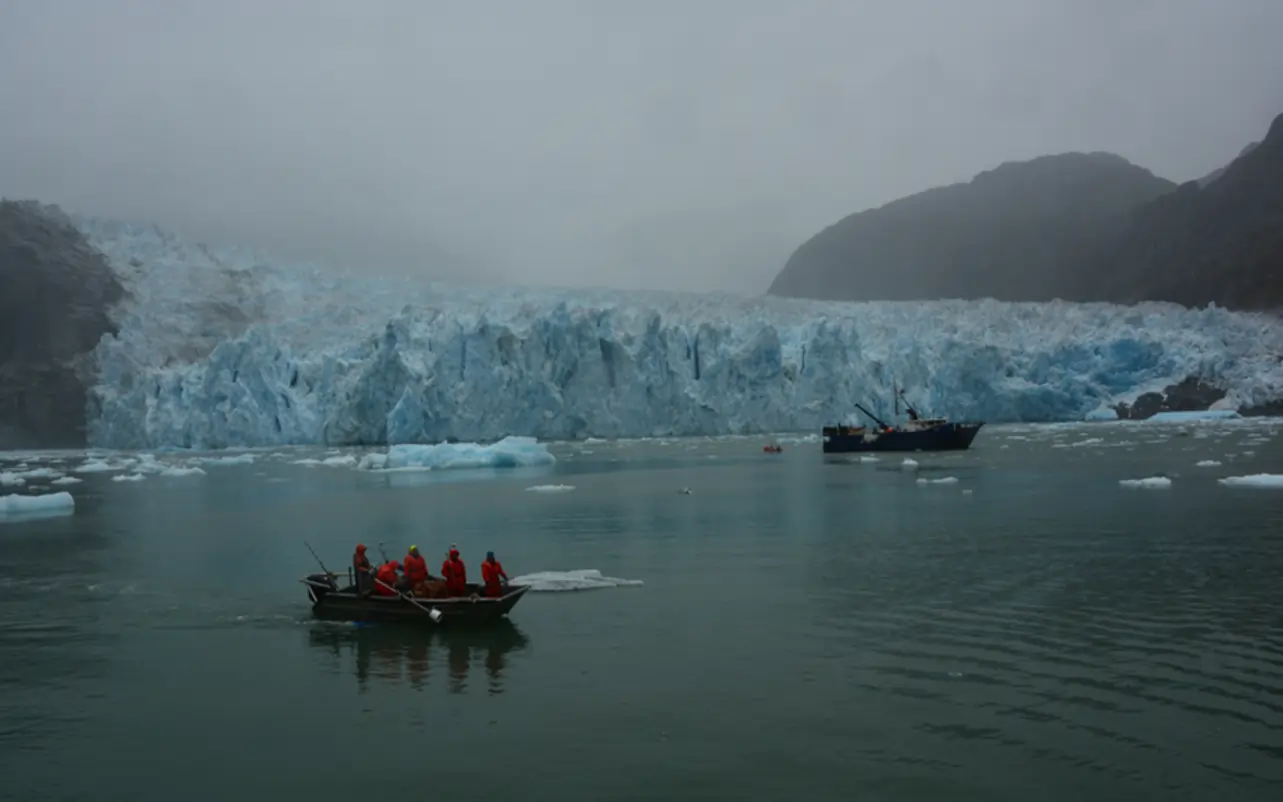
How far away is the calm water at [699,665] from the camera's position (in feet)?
20.1

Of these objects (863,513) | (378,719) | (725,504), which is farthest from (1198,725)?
(725,504)

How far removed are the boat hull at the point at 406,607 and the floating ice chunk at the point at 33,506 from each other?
45.0ft

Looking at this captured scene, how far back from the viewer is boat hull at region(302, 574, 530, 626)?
10.0m

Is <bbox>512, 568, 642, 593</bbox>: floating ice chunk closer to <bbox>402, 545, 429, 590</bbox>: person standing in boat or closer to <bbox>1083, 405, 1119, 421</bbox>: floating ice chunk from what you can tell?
<bbox>402, 545, 429, 590</bbox>: person standing in boat

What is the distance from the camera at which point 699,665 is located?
8.33 metres

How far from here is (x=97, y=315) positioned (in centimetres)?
5278

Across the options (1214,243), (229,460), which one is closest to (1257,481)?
(229,460)

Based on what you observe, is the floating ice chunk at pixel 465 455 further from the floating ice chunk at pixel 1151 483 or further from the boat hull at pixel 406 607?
the boat hull at pixel 406 607

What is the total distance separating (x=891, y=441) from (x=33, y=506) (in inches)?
1033

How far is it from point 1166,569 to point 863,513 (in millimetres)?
6843

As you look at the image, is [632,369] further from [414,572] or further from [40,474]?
[414,572]

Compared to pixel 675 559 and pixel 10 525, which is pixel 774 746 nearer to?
pixel 675 559

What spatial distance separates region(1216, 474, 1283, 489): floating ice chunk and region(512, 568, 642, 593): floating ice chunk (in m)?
13.5

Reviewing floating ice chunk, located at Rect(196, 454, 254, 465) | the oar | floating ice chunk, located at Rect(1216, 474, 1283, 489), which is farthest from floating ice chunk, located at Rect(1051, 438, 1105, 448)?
the oar
